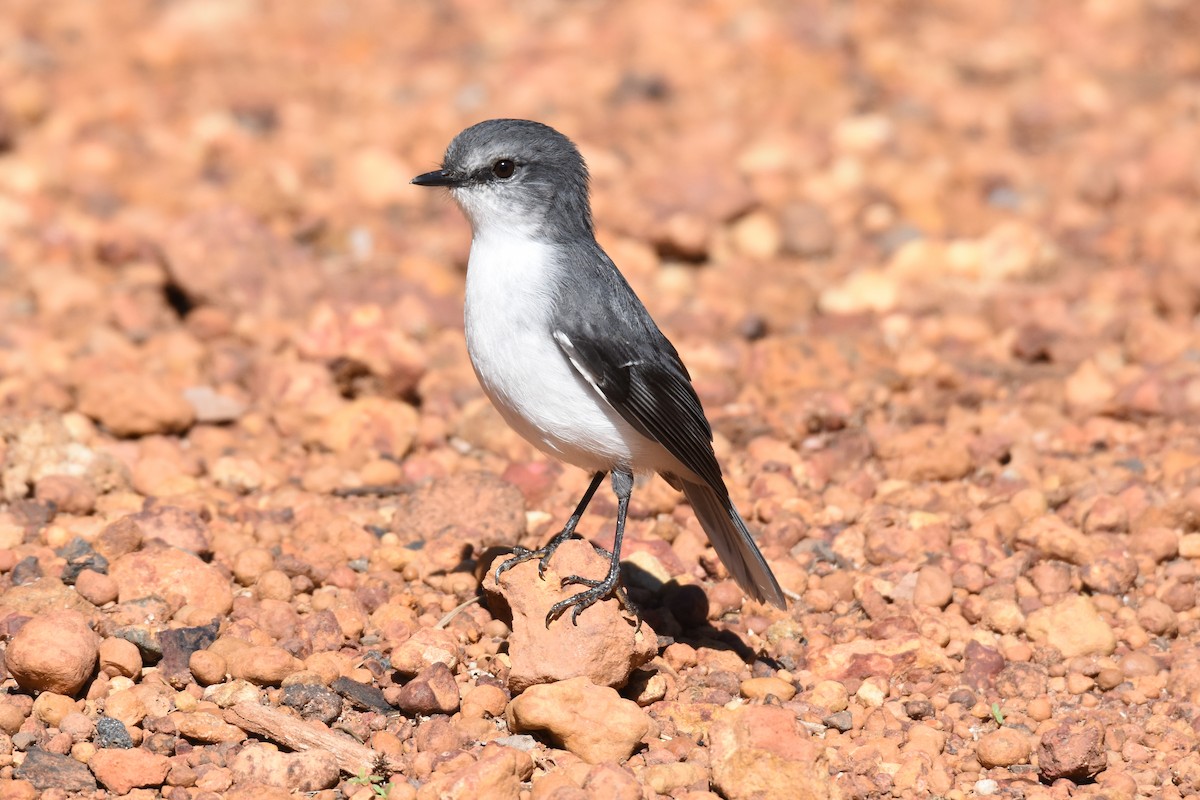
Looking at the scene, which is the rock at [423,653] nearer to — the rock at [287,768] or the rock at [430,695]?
the rock at [430,695]

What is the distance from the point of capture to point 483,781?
14.0 ft

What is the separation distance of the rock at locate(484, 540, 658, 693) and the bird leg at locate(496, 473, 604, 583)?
1.2 inches

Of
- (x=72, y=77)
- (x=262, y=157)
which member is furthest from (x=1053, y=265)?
(x=72, y=77)

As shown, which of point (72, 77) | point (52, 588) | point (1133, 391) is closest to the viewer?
point (52, 588)

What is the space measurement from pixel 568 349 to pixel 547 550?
0.82 metres

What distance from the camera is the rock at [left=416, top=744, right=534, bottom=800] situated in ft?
13.9

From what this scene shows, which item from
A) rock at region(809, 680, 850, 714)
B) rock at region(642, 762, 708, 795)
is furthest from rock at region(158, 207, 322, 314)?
rock at region(642, 762, 708, 795)

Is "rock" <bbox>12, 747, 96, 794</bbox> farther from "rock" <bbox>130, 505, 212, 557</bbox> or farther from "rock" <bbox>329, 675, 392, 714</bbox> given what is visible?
"rock" <bbox>130, 505, 212, 557</bbox>

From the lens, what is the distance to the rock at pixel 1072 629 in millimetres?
5270

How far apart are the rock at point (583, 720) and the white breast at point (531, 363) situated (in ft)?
3.49

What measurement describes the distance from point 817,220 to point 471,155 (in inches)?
163

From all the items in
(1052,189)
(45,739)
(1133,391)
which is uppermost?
(1052,189)

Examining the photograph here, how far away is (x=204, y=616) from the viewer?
200 inches

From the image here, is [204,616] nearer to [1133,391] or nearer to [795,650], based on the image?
[795,650]
